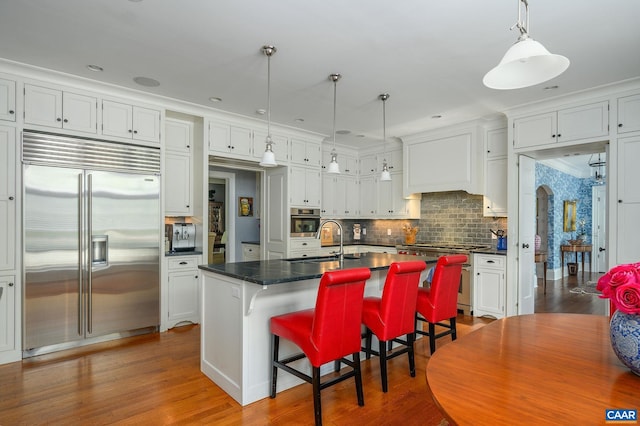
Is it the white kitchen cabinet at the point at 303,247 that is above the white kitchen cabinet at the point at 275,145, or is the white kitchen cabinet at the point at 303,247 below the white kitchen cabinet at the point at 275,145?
below

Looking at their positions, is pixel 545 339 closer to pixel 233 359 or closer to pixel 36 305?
pixel 233 359

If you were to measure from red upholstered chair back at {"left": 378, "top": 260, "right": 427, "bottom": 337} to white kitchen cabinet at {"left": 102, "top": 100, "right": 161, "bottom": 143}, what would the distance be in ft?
10.3

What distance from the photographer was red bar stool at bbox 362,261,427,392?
265 cm

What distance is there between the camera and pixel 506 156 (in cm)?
479

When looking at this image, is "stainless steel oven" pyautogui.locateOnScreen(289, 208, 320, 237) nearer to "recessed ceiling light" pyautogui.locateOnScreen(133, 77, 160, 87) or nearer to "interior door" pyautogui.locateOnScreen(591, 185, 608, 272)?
"recessed ceiling light" pyautogui.locateOnScreen(133, 77, 160, 87)

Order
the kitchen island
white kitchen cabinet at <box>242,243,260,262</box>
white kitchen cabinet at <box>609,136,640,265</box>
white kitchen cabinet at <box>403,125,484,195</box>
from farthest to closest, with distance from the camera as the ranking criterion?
1. white kitchen cabinet at <box>242,243,260,262</box>
2. white kitchen cabinet at <box>403,125,484,195</box>
3. white kitchen cabinet at <box>609,136,640,265</box>
4. the kitchen island

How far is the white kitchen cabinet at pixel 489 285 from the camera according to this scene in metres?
4.59

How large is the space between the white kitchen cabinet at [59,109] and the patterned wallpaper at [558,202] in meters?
7.56

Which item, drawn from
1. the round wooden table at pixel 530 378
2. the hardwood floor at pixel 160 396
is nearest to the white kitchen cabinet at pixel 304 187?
the hardwood floor at pixel 160 396

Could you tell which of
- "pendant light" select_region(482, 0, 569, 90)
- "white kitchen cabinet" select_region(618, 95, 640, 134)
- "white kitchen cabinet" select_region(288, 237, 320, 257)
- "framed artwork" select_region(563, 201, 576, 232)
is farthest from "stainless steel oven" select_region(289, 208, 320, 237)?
"framed artwork" select_region(563, 201, 576, 232)

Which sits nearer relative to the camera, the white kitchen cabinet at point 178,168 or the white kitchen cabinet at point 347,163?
the white kitchen cabinet at point 178,168

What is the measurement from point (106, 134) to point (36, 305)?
1792mm

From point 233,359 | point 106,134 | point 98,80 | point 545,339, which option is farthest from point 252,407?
Result: point 98,80

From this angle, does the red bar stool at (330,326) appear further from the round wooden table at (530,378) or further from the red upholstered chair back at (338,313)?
the round wooden table at (530,378)
